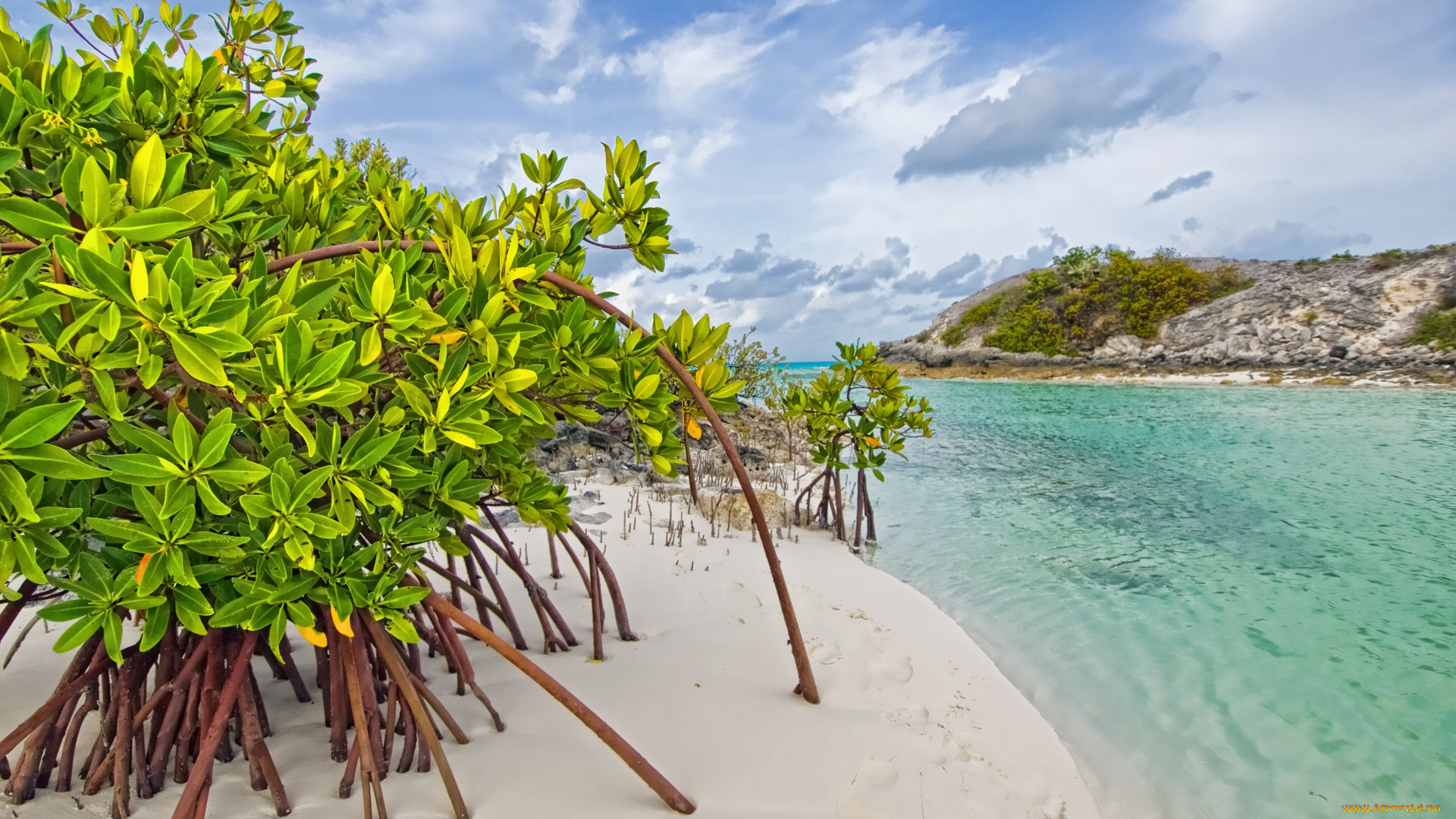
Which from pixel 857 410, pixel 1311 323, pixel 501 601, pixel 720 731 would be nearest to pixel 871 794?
pixel 720 731

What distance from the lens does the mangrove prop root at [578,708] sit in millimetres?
1477

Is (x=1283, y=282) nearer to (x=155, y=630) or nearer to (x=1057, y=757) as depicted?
(x=1057, y=757)

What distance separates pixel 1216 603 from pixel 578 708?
4794mm

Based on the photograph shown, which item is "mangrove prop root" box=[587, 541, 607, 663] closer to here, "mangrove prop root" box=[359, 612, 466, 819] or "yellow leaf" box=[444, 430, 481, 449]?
"mangrove prop root" box=[359, 612, 466, 819]

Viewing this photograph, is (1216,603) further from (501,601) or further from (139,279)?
(139,279)

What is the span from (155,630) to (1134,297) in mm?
35379

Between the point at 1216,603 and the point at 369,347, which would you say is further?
the point at 1216,603

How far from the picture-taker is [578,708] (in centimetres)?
154

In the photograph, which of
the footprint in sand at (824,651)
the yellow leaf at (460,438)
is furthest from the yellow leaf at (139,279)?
the footprint in sand at (824,651)

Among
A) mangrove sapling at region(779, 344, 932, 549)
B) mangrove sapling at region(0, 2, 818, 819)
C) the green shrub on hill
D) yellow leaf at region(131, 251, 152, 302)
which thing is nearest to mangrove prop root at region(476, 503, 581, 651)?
mangrove sapling at region(0, 2, 818, 819)

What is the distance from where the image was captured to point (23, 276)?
0.86 metres

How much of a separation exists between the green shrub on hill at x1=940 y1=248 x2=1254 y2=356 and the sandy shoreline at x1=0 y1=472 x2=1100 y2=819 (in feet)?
101

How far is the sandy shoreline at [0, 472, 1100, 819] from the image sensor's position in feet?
5.58

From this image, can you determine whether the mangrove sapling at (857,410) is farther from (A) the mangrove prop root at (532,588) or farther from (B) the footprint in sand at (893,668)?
(A) the mangrove prop root at (532,588)
